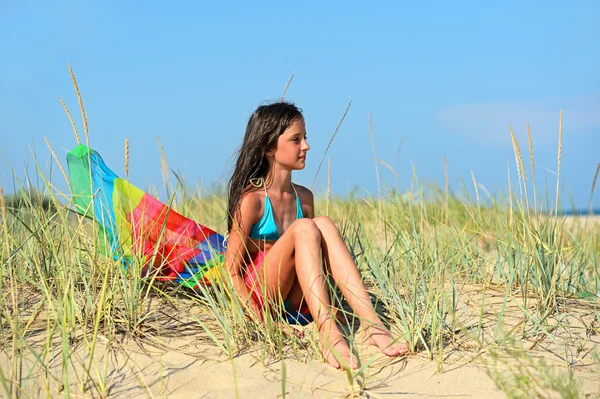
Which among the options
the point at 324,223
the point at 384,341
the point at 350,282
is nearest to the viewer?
the point at 384,341

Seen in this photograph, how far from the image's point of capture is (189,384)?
206 centimetres

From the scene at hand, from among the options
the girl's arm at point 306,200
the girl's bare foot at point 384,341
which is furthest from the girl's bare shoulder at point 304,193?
the girl's bare foot at point 384,341

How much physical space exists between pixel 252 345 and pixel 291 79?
50.2 inches

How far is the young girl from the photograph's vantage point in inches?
97.3

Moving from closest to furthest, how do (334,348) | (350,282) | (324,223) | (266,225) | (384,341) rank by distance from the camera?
(334,348)
(384,341)
(350,282)
(324,223)
(266,225)

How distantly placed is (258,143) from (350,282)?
0.80 metres

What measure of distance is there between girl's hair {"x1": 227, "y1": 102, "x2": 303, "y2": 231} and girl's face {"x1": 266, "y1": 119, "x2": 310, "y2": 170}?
0.07 ft

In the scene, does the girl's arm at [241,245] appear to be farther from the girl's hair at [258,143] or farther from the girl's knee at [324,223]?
the girl's knee at [324,223]

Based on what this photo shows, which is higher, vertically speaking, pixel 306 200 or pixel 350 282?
pixel 306 200

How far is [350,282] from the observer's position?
2.54m

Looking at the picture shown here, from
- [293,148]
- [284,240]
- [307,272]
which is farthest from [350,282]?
[293,148]

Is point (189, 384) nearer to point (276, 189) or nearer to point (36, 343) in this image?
point (36, 343)

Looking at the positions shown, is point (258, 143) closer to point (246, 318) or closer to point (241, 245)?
point (241, 245)

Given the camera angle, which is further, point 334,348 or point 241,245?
point 241,245
